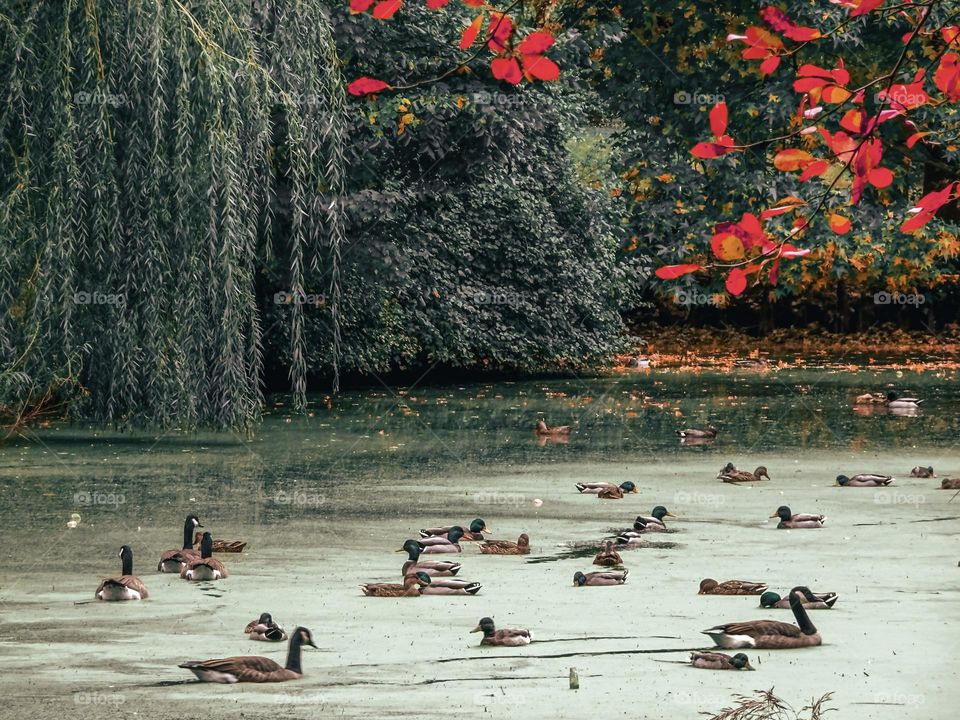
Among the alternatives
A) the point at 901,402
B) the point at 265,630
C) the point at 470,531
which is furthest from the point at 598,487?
the point at 901,402

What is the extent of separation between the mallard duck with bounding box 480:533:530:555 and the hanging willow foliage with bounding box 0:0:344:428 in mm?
5074

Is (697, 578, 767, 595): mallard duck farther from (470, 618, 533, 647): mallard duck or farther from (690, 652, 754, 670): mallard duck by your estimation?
(690, 652, 754, 670): mallard duck

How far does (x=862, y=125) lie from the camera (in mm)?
4801

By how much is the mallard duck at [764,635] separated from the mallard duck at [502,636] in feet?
2.94

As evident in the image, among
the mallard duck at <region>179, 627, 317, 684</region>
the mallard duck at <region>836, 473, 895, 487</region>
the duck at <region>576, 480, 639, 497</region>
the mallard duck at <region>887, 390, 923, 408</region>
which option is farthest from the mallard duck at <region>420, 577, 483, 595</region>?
the mallard duck at <region>887, 390, 923, 408</region>

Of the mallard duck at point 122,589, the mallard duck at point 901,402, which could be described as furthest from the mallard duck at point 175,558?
the mallard duck at point 901,402

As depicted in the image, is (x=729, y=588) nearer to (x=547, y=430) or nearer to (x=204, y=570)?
(x=204, y=570)

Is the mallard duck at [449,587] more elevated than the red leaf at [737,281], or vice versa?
the red leaf at [737,281]

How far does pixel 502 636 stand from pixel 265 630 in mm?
1185

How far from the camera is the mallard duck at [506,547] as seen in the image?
11.2 metres

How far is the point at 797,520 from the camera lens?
12266 millimetres

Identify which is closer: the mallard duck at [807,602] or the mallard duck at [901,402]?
the mallard duck at [807,602]

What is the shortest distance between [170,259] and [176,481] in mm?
2154

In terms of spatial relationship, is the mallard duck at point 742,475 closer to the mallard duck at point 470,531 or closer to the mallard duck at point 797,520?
the mallard duck at point 797,520
